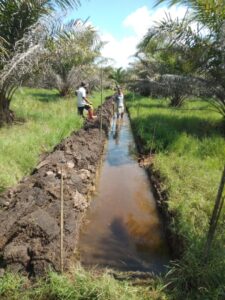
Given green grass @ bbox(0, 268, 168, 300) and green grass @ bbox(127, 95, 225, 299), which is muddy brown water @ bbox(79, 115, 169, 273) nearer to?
green grass @ bbox(127, 95, 225, 299)

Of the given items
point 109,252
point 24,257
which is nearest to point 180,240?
point 109,252

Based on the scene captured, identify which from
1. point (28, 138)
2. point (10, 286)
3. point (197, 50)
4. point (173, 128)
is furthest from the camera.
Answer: point (173, 128)

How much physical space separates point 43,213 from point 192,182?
3.04m

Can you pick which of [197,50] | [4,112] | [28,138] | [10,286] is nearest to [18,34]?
[4,112]

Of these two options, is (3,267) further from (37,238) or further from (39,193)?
(39,193)

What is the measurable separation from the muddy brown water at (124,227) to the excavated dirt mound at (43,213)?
0.80 ft

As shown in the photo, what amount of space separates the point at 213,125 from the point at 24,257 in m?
8.80

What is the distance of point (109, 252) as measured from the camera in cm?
479

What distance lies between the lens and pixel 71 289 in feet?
11.4

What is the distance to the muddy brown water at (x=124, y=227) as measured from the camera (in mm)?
4613

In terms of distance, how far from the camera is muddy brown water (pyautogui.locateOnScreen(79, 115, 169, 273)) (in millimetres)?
4613

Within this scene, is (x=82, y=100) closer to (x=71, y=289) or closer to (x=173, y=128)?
(x=173, y=128)

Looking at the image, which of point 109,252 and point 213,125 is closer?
point 109,252

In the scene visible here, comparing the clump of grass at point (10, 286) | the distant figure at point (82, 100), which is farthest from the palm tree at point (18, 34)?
the clump of grass at point (10, 286)
